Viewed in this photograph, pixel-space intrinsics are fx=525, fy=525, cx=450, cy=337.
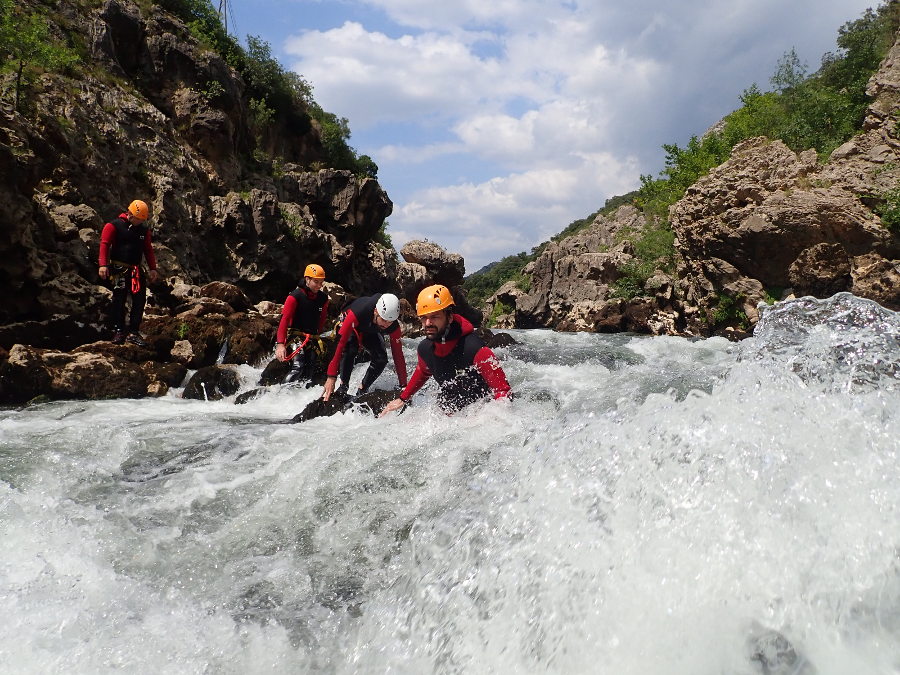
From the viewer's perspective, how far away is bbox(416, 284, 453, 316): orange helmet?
5.03m

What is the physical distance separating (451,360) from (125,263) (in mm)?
6961

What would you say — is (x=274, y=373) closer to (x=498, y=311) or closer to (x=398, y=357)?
(x=398, y=357)

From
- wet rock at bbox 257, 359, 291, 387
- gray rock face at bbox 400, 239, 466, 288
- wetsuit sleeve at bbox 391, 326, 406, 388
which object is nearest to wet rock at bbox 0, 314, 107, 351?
wet rock at bbox 257, 359, 291, 387

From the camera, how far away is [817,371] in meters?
3.04

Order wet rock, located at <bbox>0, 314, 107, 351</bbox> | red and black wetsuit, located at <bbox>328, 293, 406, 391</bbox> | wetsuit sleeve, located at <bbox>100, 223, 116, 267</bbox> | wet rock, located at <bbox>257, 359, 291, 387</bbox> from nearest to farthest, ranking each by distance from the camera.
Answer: red and black wetsuit, located at <bbox>328, 293, 406, 391</bbox>, wet rock, located at <bbox>0, 314, 107, 351</bbox>, wetsuit sleeve, located at <bbox>100, 223, 116, 267</bbox>, wet rock, located at <bbox>257, 359, 291, 387</bbox>

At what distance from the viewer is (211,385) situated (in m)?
8.68

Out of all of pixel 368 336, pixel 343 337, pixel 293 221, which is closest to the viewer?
pixel 343 337

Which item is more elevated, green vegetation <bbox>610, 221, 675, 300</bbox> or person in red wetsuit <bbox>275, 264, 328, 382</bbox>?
green vegetation <bbox>610, 221, 675, 300</bbox>

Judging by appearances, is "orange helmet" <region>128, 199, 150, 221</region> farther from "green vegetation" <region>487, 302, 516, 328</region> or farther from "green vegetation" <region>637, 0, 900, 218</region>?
"green vegetation" <region>487, 302, 516, 328</region>

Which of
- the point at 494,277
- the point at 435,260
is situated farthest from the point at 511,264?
the point at 435,260

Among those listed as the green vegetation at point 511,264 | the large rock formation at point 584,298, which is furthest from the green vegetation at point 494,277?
the large rock formation at point 584,298

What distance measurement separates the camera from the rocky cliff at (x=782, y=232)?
1595 centimetres

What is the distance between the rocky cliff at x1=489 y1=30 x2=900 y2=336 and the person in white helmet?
1491 cm

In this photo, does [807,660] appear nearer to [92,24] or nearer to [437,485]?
[437,485]
